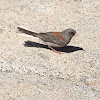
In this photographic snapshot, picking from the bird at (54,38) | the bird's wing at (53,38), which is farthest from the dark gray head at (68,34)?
the bird's wing at (53,38)

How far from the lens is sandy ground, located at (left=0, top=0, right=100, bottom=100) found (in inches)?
336

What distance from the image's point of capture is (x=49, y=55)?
1002cm

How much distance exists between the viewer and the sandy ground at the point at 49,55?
852 cm

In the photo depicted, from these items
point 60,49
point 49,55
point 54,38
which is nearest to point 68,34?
point 54,38

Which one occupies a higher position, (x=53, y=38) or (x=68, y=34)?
(x=68, y=34)

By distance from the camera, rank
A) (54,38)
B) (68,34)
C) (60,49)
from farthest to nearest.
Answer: (60,49) → (68,34) → (54,38)

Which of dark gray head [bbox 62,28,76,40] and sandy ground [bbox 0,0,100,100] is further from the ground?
→ dark gray head [bbox 62,28,76,40]

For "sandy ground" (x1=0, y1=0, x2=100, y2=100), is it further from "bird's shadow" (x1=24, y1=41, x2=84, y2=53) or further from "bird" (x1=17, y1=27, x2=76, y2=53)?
"bird" (x1=17, y1=27, x2=76, y2=53)

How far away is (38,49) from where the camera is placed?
1020 centimetres

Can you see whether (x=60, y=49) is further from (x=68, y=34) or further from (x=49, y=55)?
(x=49, y=55)

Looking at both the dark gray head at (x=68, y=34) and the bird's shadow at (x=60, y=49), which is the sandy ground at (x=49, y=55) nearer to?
the bird's shadow at (x=60, y=49)

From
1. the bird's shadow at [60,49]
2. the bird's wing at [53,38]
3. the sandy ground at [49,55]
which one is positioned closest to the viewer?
the sandy ground at [49,55]

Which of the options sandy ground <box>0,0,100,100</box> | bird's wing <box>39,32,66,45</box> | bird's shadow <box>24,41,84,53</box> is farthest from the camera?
bird's shadow <box>24,41,84,53</box>

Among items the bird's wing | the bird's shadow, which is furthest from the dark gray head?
the bird's shadow
